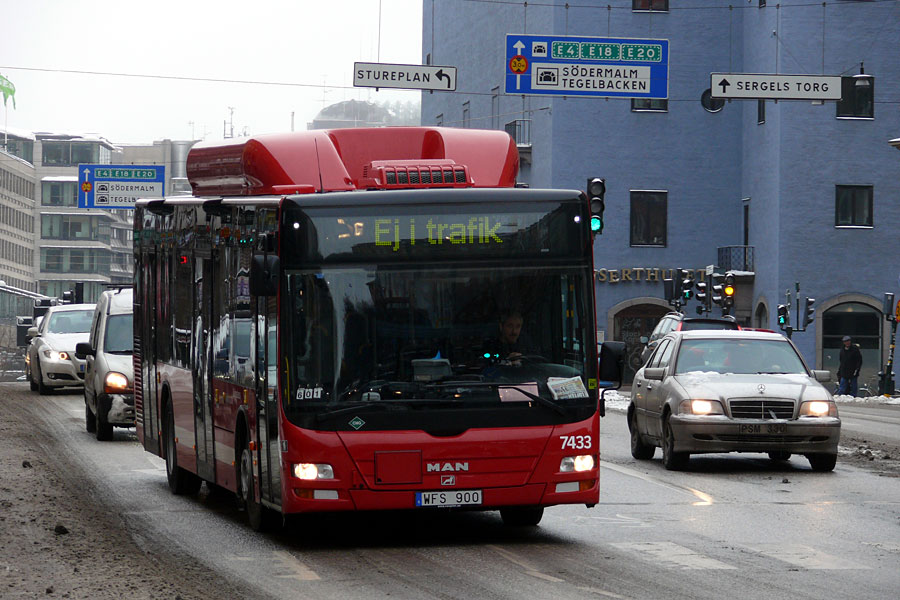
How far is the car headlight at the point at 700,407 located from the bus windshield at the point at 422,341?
7152 millimetres

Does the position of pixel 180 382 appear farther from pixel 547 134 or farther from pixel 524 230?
pixel 547 134

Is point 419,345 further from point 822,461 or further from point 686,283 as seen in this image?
point 686,283

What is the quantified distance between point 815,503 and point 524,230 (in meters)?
4.95

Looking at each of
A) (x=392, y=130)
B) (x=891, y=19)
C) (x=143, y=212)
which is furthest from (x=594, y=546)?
(x=891, y=19)

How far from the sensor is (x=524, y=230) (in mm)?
12203

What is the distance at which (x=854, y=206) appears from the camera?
5538 centimetres

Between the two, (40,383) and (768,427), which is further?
(40,383)

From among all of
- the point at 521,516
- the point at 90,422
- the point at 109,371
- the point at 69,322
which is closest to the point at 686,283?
the point at 69,322

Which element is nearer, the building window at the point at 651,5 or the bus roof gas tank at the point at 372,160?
the bus roof gas tank at the point at 372,160

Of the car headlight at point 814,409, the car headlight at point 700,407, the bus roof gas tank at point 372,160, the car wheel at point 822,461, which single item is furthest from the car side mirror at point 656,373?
the bus roof gas tank at point 372,160

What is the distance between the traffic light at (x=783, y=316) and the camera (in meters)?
52.5

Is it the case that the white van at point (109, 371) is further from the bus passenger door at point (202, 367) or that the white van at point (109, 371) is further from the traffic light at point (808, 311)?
the traffic light at point (808, 311)

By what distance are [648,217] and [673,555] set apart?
157 feet

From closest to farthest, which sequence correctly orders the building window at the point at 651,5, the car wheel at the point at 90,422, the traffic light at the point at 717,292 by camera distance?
the car wheel at the point at 90,422 → the traffic light at the point at 717,292 → the building window at the point at 651,5
